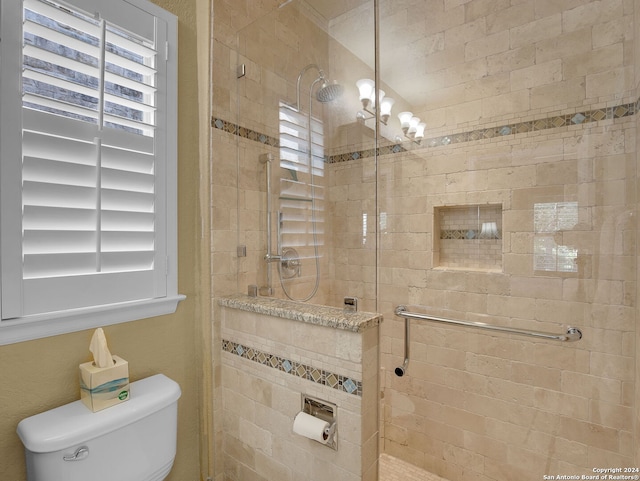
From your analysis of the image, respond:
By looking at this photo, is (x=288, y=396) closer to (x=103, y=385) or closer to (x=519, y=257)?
(x=103, y=385)

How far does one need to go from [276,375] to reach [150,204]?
34.2 inches

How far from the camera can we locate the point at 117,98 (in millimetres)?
1232

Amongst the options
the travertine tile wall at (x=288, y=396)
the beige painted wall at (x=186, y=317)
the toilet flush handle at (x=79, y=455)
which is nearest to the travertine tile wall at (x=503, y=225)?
the beige painted wall at (x=186, y=317)

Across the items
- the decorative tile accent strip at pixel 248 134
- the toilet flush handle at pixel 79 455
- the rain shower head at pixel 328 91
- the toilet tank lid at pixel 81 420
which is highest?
the rain shower head at pixel 328 91

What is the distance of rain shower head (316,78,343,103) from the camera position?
5.06 ft

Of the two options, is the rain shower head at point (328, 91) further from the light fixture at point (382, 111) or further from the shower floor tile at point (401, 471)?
the shower floor tile at point (401, 471)

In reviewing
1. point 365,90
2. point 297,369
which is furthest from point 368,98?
point 297,369

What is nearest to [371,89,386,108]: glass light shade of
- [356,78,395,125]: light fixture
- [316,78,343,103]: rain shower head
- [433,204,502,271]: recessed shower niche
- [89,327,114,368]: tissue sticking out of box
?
[356,78,395,125]: light fixture

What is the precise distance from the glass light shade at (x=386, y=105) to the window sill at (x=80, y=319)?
126 cm

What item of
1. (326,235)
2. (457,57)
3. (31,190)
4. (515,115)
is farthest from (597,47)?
(31,190)

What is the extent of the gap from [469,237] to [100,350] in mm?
1765

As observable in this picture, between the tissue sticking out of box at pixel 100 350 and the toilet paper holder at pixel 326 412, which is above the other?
the tissue sticking out of box at pixel 100 350

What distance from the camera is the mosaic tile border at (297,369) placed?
1.19 meters

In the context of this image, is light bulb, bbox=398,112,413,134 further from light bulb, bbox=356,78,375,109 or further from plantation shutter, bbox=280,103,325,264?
plantation shutter, bbox=280,103,325,264
